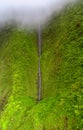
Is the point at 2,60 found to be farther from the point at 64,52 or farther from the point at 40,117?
the point at 40,117

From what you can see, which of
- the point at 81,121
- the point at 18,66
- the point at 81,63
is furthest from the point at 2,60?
the point at 81,121

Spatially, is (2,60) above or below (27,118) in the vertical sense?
above

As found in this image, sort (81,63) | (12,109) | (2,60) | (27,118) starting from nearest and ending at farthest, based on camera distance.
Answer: (27,118) < (12,109) < (81,63) < (2,60)

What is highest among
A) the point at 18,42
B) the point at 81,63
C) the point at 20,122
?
the point at 18,42

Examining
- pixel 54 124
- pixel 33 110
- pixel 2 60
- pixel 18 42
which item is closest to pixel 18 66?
pixel 2 60

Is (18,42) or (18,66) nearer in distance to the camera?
(18,66)

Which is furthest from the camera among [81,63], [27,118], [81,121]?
[81,63]
